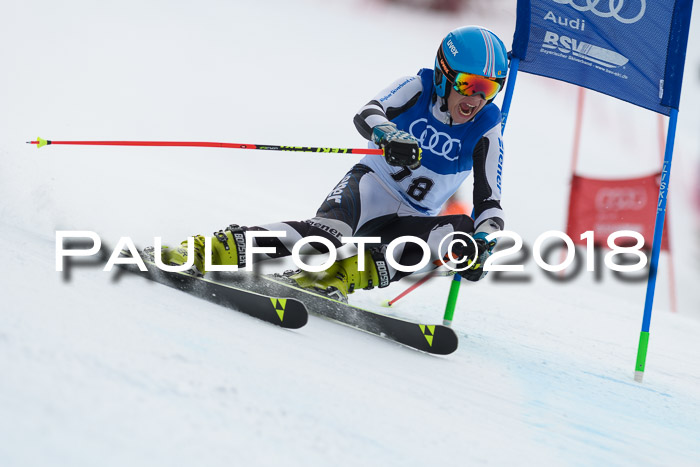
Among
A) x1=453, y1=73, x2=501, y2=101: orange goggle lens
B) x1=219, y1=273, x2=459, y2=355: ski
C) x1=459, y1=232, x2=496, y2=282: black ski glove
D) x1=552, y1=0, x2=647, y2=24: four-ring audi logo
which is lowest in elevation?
x1=219, y1=273, x2=459, y2=355: ski

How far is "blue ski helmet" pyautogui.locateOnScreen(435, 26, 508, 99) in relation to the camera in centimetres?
277

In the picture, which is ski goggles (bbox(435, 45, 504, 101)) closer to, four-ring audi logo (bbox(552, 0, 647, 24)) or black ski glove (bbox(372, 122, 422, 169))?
black ski glove (bbox(372, 122, 422, 169))

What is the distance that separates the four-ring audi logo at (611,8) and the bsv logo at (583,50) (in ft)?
0.53

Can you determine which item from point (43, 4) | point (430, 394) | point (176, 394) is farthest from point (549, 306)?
point (43, 4)

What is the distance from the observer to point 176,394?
119cm

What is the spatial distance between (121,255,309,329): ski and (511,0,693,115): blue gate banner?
2.07 meters

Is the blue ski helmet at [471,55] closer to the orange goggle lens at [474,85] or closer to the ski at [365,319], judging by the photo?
the orange goggle lens at [474,85]

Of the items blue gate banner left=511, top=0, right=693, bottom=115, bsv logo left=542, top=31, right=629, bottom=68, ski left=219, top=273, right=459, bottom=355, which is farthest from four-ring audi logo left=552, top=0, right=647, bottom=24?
ski left=219, top=273, right=459, bottom=355

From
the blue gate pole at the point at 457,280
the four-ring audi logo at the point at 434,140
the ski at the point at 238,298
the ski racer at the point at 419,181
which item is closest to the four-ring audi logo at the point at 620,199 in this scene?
the blue gate pole at the point at 457,280

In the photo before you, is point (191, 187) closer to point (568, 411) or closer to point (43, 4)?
point (568, 411)

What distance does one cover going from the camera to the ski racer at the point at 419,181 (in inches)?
109

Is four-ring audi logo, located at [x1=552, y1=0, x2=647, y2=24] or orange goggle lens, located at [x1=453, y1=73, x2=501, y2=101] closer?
orange goggle lens, located at [x1=453, y1=73, x2=501, y2=101]

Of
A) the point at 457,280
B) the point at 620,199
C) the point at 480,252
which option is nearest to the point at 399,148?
the point at 480,252

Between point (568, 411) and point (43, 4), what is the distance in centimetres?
2068
